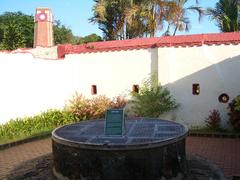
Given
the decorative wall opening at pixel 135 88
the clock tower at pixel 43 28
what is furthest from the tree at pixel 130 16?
the decorative wall opening at pixel 135 88

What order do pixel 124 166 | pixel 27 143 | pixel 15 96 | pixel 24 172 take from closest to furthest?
pixel 124 166
pixel 24 172
pixel 27 143
pixel 15 96

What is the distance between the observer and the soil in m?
6.42

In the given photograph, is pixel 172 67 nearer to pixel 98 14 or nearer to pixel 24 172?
pixel 24 172

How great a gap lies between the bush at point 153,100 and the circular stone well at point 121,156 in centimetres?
405

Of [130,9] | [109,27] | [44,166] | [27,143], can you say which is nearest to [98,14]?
[109,27]

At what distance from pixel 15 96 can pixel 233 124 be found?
6.51 metres

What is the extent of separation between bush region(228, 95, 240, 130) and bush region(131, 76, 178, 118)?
1.80m

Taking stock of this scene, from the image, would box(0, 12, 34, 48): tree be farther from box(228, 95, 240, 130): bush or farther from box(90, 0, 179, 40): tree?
box(228, 95, 240, 130): bush

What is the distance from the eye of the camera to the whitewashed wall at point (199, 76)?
10.2 m

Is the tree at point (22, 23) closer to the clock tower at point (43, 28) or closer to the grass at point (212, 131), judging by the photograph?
the clock tower at point (43, 28)

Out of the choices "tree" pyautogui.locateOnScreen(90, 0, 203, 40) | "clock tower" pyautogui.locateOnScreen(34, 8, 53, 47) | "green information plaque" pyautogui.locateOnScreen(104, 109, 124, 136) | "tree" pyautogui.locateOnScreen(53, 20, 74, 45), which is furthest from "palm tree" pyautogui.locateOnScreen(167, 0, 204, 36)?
"tree" pyautogui.locateOnScreen(53, 20, 74, 45)

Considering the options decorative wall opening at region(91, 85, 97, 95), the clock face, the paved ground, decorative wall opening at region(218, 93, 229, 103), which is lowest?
the paved ground

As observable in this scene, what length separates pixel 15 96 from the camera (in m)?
10.6

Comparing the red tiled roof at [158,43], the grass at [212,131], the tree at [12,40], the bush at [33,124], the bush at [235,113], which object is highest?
the tree at [12,40]
